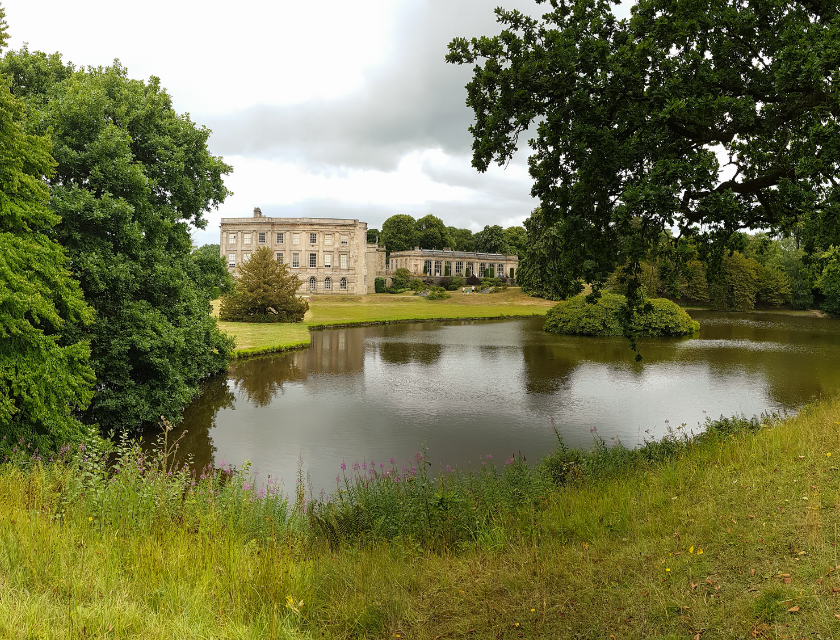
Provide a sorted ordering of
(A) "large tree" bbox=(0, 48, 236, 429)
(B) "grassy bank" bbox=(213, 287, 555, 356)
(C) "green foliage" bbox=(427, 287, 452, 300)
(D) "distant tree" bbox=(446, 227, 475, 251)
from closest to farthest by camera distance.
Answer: (A) "large tree" bbox=(0, 48, 236, 429)
(B) "grassy bank" bbox=(213, 287, 555, 356)
(C) "green foliage" bbox=(427, 287, 452, 300)
(D) "distant tree" bbox=(446, 227, 475, 251)

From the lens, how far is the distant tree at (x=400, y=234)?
3728 inches

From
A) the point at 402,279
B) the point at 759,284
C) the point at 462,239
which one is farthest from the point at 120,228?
the point at 462,239

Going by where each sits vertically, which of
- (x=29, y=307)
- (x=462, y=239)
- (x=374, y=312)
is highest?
(x=462, y=239)

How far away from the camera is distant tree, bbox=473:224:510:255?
100m

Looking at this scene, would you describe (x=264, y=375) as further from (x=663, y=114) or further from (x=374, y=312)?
(x=374, y=312)

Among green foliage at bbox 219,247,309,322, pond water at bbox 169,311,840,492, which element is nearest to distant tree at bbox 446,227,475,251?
green foliage at bbox 219,247,309,322

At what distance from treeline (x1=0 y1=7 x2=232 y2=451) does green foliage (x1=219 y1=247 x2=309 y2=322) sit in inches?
889

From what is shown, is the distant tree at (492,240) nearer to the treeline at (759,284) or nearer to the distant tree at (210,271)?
the treeline at (759,284)

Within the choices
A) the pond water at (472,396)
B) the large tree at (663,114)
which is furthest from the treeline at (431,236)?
the large tree at (663,114)

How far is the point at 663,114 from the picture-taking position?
24.2 ft

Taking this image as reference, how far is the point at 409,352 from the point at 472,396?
1028cm

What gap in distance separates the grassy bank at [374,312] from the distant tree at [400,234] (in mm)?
29220

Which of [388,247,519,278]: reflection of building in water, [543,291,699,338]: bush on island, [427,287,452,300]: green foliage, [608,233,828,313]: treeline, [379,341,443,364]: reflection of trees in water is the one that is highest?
[388,247,519,278]: reflection of building in water

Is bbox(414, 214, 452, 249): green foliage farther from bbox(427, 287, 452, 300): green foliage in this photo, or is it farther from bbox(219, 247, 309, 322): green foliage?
bbox(219, 247, 309, 322): green foliage
